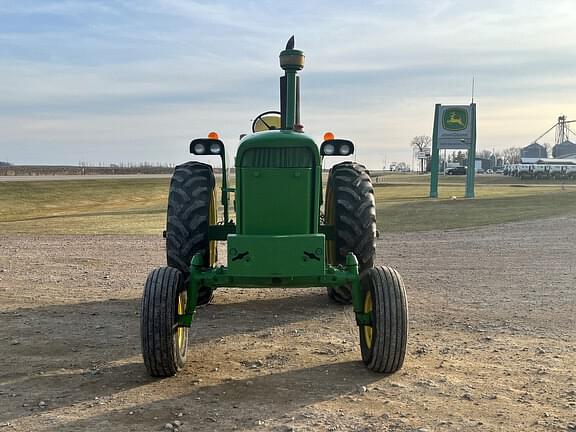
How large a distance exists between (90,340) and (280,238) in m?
2.59

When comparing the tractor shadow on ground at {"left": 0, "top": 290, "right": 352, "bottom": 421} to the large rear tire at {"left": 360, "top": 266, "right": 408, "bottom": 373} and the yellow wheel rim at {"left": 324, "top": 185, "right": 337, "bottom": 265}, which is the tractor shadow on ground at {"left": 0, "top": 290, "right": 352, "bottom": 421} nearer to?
the large rear tire at {"left": 360, "top": 266, "right": 408, "bottom": 373}

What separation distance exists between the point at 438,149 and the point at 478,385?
30.8m

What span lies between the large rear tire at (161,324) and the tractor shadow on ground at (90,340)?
21 cm

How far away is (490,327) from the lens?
7168 millimetres

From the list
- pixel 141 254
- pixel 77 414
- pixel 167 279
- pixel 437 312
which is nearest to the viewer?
pixel 77 414

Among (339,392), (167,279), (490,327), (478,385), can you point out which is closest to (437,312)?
(490,327)

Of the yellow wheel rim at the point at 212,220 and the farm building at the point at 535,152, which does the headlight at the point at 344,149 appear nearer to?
the yellow wheel rim at the point at 212,220

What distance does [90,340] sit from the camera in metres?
6.69

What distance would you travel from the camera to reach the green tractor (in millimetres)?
5379

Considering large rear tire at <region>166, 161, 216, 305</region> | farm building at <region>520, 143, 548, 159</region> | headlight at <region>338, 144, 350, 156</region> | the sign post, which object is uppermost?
farm building at <region>520, 143, 548, 159</region>

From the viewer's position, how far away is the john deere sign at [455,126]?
34.2m

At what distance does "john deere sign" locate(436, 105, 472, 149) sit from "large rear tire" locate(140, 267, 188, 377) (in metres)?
30.7

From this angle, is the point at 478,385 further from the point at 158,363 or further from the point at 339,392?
the point at 158,363

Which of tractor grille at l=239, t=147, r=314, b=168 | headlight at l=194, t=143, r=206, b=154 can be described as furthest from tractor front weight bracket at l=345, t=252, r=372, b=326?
headlight at l=194, t=143, r=206, b=154
